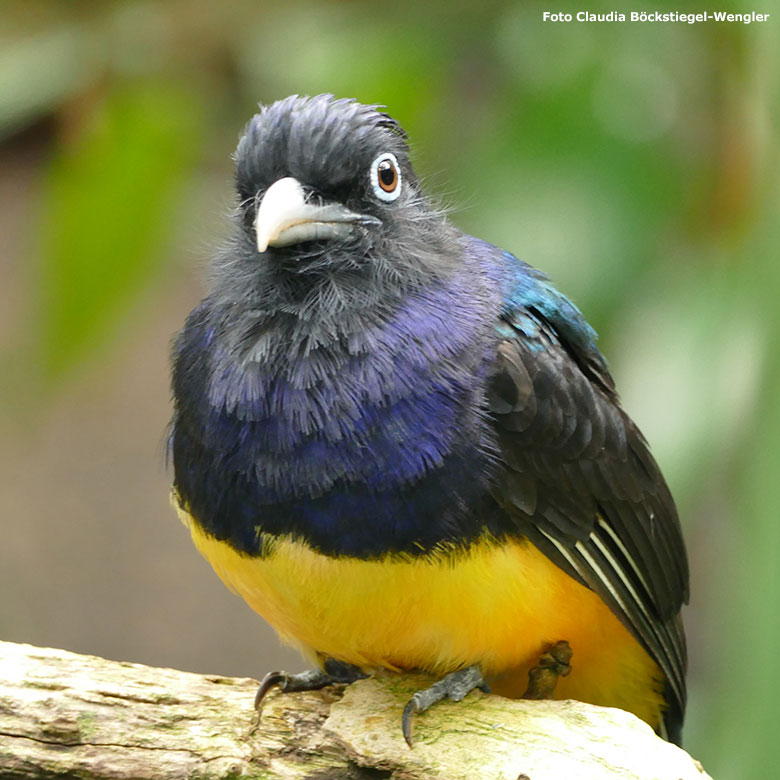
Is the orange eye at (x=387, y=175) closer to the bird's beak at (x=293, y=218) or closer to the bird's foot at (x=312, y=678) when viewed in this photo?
the bird's beak at (x=293, y=218)

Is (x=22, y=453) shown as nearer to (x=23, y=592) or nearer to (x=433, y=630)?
(x=23, y=592)

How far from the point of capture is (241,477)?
3025mm

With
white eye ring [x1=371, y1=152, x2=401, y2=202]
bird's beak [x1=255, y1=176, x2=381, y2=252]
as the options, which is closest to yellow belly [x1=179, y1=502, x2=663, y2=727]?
bird's beak [x1=255, y1=176, x2=381, y2=252]

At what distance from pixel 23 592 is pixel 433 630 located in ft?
16.8

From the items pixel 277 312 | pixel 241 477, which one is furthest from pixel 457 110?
pixel 241 477

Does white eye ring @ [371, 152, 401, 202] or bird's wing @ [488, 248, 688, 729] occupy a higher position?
white eye ring @ [371, 152, 401, 202]

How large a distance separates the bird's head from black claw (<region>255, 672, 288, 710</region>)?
42.5 inches

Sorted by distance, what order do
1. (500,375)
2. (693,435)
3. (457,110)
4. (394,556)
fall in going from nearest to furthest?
(394,556) < (500,375) < (693,435) < (457,110)

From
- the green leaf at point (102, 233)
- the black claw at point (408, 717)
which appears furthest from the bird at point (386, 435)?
the green leaf at point (102, 233)

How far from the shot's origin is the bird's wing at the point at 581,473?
10.4ft

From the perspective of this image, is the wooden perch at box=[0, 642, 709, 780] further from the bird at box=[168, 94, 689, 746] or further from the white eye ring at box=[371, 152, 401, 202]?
the white eye ring at box=[371, 152, 401, 202]

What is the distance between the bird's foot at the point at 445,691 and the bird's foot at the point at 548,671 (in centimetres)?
16

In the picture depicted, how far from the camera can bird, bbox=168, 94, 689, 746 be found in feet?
9.71

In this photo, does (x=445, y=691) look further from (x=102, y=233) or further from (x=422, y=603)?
(x=102, y=233)
